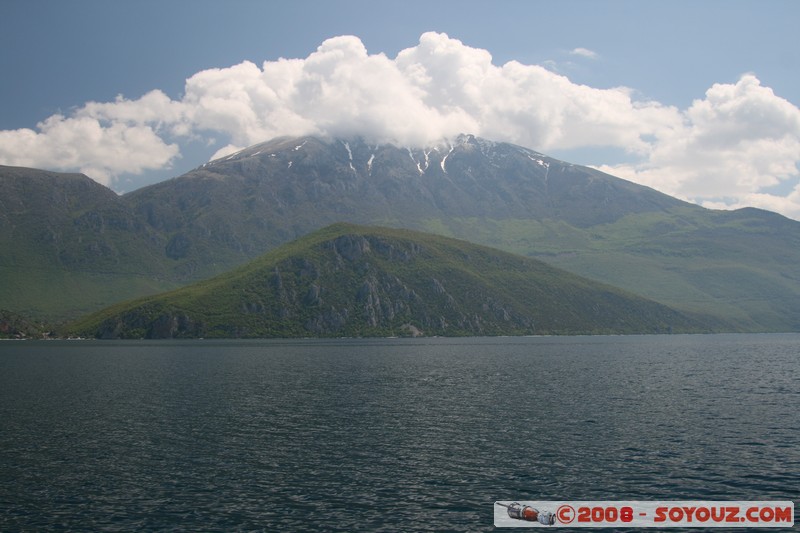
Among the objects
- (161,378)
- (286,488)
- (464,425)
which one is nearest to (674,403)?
(464,425)

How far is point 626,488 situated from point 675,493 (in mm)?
3899

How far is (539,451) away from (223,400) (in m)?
60.7

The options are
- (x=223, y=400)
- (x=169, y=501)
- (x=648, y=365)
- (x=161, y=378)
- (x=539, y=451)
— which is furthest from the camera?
(x=648, y=365)

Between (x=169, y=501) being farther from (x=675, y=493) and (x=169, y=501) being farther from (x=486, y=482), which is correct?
(x=675, y=493)

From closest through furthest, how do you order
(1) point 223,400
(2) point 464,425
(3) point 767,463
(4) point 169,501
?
(4) point 169,501 → (3) point 767,463 → (2) point 464,425 → (1) point 223,400

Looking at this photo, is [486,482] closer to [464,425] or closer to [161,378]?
[464,425]

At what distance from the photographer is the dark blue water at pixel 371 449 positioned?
50688 mm

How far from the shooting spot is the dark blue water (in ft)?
166

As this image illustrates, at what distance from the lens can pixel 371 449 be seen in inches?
2798

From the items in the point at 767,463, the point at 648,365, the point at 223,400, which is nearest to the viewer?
the point at 767,463

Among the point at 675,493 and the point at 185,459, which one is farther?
the point at 185,459

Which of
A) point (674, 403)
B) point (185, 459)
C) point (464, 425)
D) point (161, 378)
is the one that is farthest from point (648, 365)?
point (185, 459)

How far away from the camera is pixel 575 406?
10112cm

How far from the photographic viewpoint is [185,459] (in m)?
66.7
